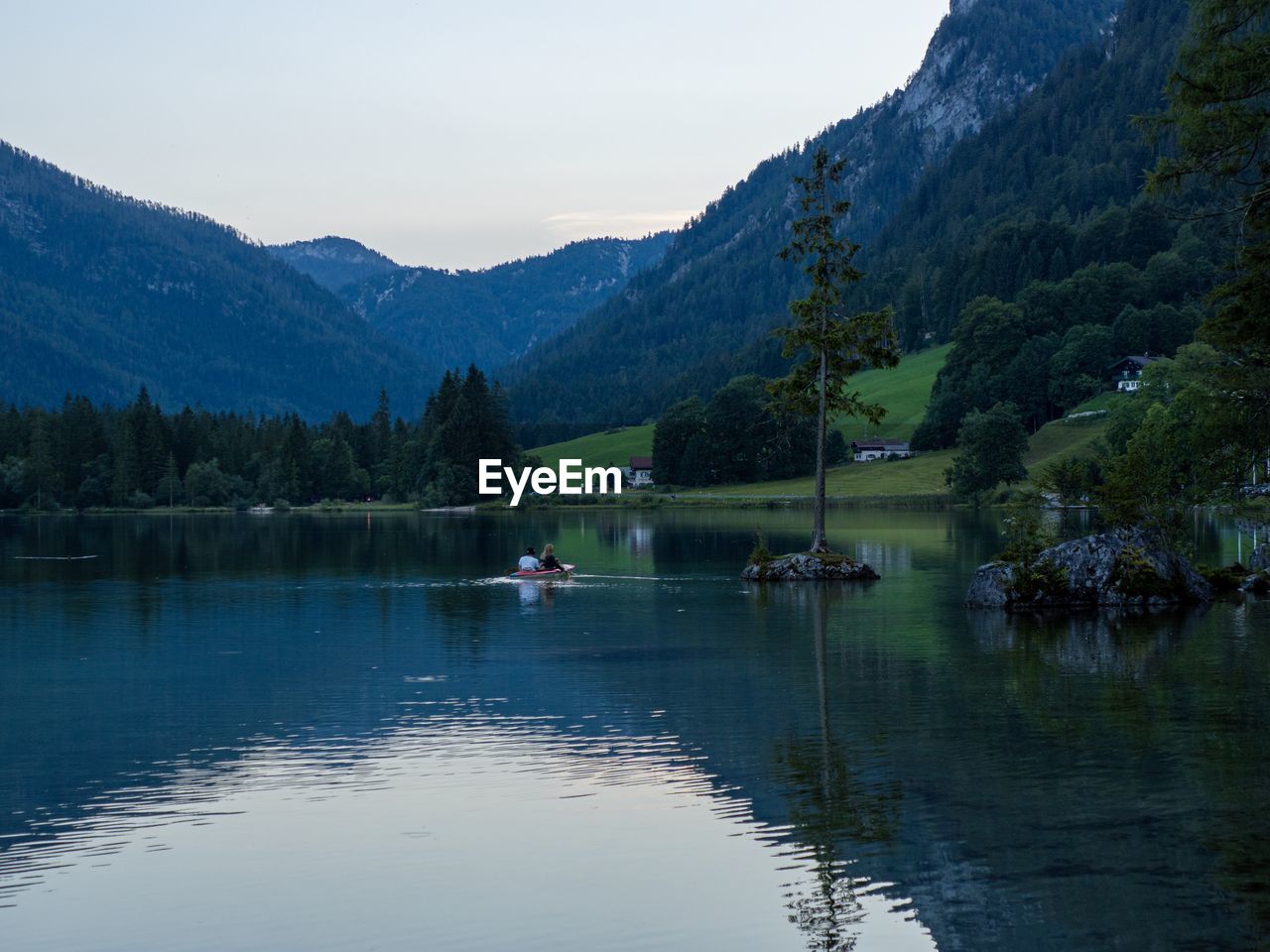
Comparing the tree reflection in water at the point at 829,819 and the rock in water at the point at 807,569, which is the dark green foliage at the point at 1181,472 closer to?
the rock in water at the point at 807,569

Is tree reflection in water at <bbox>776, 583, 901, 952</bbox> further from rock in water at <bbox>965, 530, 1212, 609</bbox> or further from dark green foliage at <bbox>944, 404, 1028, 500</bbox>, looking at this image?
dark green foliage at <bbox>944, 404, 1028, 500</bbox>

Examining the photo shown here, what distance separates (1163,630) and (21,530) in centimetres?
14224

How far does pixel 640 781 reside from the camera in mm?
23859

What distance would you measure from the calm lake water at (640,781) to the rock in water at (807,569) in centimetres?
1461

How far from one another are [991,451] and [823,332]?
105 meters

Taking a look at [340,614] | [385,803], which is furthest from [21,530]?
[385,803]

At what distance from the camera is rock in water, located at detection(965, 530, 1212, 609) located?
171ft

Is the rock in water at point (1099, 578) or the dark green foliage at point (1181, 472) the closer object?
the dark green foliage at point (1181, 472)

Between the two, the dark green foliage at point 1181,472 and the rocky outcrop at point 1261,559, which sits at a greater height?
the dark green foliage at point 1181,472

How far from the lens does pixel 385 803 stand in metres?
22.5

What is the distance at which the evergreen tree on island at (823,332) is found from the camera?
71875mm

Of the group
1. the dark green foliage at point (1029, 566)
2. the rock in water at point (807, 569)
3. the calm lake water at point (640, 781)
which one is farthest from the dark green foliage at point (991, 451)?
the calm lake water at point (640, 781)

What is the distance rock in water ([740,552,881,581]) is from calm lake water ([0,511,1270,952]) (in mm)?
14611

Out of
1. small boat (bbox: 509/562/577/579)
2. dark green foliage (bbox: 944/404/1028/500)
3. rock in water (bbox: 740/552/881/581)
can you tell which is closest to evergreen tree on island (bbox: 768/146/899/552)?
rock in water (bbox: 740/552/881/581)
